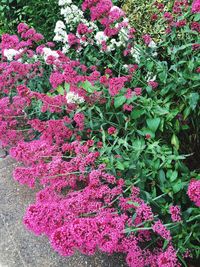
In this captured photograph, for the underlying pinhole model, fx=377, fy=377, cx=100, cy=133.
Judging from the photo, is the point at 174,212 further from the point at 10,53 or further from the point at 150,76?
the point at 10,53

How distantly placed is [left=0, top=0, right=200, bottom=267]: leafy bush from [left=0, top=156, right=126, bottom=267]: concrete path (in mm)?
263

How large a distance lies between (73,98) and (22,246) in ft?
3.23

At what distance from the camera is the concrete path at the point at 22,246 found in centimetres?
223

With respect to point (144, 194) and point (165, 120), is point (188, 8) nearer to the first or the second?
point (165, 120)

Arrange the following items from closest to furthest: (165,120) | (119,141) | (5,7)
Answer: (119,141) → (165,120) → (5,7)

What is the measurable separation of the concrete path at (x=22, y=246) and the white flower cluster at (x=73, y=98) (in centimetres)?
81

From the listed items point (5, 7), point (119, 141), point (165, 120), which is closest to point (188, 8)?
point (165, 120)

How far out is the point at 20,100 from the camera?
9.26 feet

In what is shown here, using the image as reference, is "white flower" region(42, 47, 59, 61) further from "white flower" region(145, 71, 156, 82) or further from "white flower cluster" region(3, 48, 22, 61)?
"white flower" region(145, 71, 156, 82)

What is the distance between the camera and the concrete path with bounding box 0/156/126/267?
223 cm

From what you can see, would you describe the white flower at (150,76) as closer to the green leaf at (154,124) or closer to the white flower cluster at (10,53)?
the green leaf at (154,124)

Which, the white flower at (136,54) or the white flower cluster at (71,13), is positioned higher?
the white flower cluster at (71,13)

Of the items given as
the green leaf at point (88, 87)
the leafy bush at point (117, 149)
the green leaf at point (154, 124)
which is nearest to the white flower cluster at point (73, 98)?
the leafy bush at point (117, 149)

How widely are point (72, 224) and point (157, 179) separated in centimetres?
72
